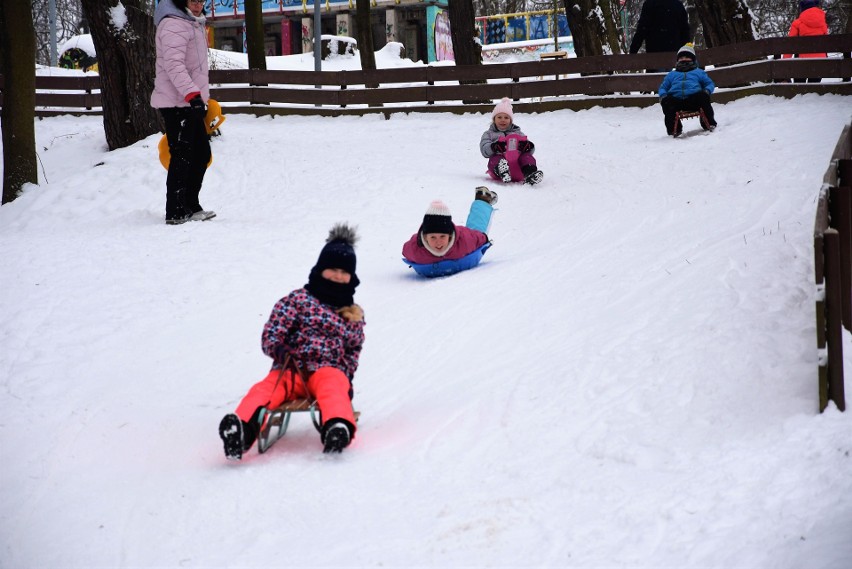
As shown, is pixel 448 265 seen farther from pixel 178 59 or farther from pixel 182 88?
pixel 178 59

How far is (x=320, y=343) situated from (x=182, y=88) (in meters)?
5.41

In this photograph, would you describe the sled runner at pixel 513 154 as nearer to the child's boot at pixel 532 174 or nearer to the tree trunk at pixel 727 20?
the child's boot at pixel 532 174

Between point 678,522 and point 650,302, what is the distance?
268 centimetres

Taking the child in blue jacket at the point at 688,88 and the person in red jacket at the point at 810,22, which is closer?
the child in blue jacket at the point at 688,88

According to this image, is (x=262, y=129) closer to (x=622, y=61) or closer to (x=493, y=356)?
(x=622, y=61)

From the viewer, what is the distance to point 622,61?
17.1 metres

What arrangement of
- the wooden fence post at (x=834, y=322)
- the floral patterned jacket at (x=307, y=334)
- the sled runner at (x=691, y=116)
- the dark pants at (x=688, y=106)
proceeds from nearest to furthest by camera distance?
the wooden fence post at (x=834, y=322) < the floral patterned jacket at (x=307, y=334) < the dark pants at (x=688, y=106) < the sled runner at (x=691, y=116)

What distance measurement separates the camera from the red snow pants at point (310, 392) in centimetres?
448

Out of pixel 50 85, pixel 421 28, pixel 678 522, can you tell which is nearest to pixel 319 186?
pixel 678 522

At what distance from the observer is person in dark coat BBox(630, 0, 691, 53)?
1677 centimetres

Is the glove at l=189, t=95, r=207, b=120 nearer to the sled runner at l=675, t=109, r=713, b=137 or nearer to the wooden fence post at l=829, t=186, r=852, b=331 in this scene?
the wooden fence post at l=829, t=186, r=852, b=331

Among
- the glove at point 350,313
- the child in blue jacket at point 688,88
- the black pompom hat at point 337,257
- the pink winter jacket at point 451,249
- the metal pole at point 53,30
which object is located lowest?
the pink winter jacket at point 451,249

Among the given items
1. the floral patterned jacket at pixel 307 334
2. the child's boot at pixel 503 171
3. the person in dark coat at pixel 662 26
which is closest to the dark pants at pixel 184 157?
the child's boot at pixel 503 171

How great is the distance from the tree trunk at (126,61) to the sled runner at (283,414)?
9303mm
